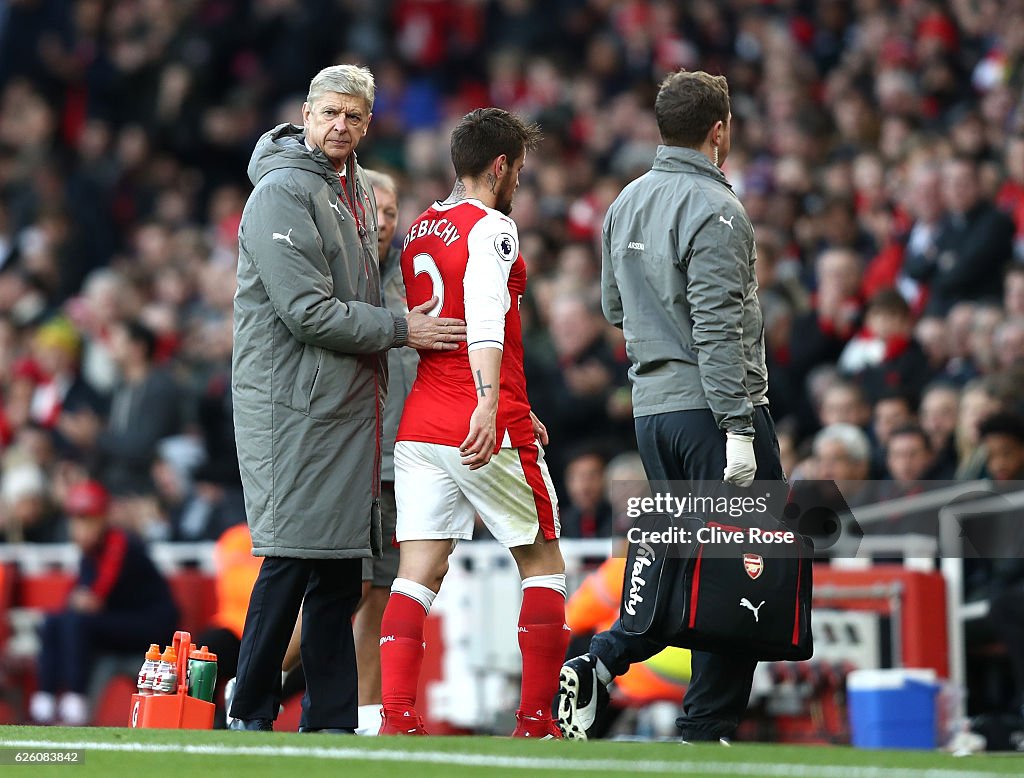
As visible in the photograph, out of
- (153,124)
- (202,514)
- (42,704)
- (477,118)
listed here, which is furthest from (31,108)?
(477,118)

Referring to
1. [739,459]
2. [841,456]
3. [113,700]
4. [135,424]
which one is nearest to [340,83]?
[739,459]

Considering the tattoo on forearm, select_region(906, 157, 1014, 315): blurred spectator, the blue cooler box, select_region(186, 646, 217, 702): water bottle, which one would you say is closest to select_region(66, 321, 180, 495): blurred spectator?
select_region(906, 157, 1014, 315): blurred spectator

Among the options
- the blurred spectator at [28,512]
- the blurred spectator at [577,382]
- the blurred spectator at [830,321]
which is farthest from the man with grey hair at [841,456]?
the blurred spectator at [28,512]

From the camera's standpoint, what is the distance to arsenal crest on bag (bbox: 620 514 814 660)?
612 centimetres

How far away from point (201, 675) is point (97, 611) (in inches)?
212

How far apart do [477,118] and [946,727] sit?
4223 mm

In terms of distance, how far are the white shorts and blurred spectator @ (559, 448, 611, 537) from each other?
14.8 feet

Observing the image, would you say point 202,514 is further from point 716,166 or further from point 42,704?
point 716,166

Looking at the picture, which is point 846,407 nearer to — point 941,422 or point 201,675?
point 941,422

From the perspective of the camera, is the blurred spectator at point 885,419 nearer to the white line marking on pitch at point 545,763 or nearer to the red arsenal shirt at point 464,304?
the red arsenal shirt at point 464,304

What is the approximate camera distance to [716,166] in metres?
6.49

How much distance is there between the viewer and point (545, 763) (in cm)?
505

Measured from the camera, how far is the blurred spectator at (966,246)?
37.4 feet

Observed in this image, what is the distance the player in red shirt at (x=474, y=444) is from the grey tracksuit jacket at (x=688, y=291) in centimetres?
40
